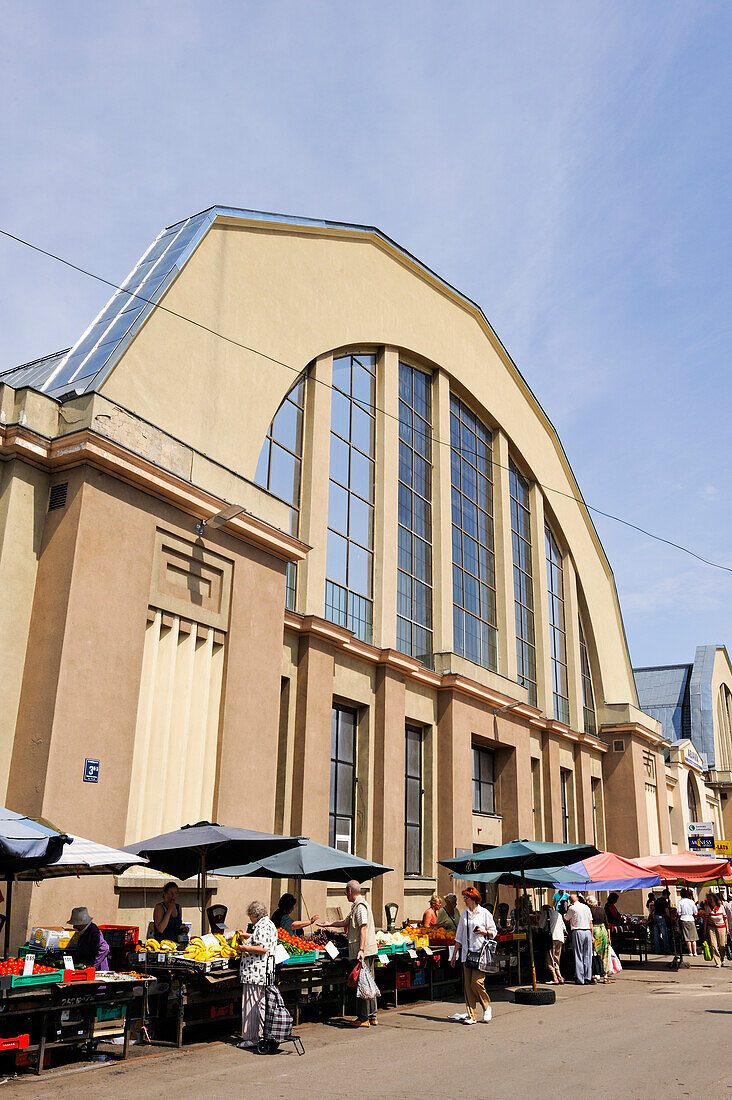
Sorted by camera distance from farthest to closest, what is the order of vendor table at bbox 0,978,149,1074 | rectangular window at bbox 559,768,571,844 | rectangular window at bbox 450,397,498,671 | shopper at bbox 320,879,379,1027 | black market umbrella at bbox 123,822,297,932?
rectangular window at bbox 559,768,571,844, rectangular window at bbox 450,397,498,671, shopper at bbox 320,879,379,1027, black market umbrella at bbox 123,822,297,932, vendor table at bbox 0,978,149,1074

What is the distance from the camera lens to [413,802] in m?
23.5

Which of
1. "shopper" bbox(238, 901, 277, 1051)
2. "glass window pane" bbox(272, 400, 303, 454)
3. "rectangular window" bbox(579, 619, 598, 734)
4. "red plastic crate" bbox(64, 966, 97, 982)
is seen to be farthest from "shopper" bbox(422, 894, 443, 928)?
"rectangular window" bbox(579, 619, 598, 734)

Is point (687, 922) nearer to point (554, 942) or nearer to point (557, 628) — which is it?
point (554, 942)

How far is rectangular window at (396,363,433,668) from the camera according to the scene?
82.0 feet

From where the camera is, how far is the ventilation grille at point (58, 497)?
1430 cm

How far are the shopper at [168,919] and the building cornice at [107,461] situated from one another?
6.10 meters

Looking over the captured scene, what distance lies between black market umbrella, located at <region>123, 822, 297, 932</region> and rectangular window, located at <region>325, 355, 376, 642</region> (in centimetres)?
878

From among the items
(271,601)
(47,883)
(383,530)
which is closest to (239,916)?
(47,883)

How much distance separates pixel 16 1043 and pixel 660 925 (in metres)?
21.5

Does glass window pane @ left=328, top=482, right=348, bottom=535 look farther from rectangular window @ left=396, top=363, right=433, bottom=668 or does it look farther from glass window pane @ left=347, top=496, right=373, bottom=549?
rectangular window @ left=396, top=363, right=433, bottom=668

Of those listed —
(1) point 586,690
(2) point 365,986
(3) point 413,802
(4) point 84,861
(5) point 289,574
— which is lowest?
(2) point 365,986

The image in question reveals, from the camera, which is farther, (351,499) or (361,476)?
(361,476)

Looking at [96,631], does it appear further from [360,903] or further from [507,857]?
[507,857]

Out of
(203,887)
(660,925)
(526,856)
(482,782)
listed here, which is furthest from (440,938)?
(660,925)
